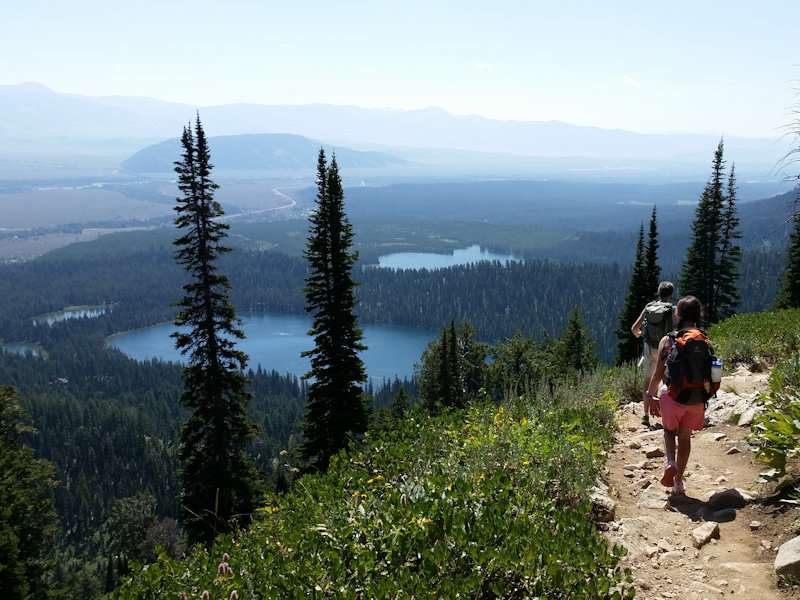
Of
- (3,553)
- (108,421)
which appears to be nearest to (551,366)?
(3,553)

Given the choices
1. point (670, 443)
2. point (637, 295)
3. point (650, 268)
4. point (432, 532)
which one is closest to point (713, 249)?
point (650, 268)

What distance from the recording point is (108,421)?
112125 millimetres

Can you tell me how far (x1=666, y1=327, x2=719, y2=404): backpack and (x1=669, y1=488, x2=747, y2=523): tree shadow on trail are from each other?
1.07m

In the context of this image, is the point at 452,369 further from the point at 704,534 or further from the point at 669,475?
the point at 704,534

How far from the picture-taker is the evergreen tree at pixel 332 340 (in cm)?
2520

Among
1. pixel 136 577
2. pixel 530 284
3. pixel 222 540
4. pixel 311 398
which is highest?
pixel 222 540

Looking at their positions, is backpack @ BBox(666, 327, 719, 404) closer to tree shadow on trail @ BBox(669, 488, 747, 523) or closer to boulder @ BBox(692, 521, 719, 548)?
tree shadow on trail @ BBox(669, 488, 747, 523)

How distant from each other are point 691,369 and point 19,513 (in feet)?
74.8

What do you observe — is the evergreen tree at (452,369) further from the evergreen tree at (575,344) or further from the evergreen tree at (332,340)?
the evergreen tree at (332,340)

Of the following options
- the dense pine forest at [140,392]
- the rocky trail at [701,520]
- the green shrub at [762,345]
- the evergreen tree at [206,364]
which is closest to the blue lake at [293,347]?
the dense pine forest at [140,392]

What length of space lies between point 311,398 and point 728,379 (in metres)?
18.4

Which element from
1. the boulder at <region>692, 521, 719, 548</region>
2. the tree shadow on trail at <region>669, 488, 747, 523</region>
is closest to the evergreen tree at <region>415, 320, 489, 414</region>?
the tree shadow on trail at <region>669, 488, 747, 523</region>

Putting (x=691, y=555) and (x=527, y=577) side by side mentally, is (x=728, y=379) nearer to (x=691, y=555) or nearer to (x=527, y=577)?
(x=691, y=555)

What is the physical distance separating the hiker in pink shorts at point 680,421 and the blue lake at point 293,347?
125492 millimetres
